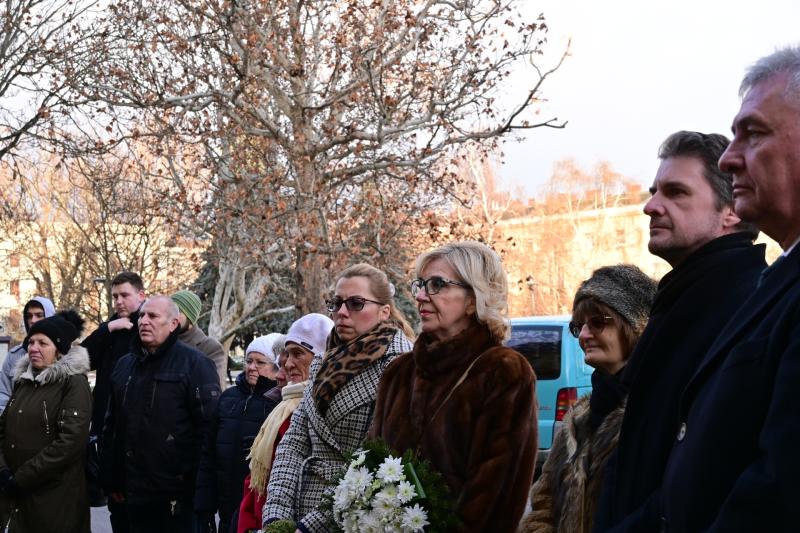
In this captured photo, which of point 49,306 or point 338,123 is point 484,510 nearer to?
point 49,306

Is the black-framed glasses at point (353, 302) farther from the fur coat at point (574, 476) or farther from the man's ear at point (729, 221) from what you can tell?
the man's ear at point (729, 221)

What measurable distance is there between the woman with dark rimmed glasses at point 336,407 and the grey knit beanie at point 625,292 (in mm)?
1254

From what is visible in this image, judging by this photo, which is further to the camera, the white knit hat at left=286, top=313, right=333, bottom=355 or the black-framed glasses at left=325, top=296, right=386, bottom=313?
the white knit hat at left=286, top=313, right=333, bottom=355

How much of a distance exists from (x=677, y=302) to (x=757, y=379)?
0.92 m

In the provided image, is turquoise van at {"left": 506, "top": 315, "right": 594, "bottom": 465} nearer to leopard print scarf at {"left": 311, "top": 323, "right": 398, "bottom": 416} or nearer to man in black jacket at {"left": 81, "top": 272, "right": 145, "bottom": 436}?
man in black jacket at {"left": 81, "top": 272, "right": 145, "bottom": 436}

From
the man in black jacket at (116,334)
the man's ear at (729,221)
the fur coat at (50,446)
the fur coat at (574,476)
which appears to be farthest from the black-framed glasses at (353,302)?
the man in black jacket at (116,334)

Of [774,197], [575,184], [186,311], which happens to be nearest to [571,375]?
[186,311]

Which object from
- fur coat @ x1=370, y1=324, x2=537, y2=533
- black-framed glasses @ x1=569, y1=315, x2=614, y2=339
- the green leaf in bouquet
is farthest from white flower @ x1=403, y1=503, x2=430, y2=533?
the green leaf in bouquet

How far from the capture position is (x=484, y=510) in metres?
3.74

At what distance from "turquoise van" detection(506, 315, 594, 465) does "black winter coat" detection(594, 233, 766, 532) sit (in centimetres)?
821

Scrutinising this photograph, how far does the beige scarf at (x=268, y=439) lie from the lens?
537cm

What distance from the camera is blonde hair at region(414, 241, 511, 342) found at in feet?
13.9

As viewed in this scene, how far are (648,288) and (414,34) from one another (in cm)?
1336

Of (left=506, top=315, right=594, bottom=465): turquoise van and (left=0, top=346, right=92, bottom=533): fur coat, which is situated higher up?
(left=0, top=346, right=92, bottom=533): fur coat
